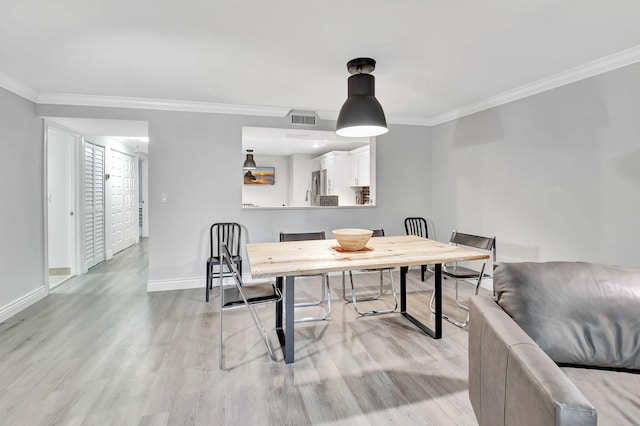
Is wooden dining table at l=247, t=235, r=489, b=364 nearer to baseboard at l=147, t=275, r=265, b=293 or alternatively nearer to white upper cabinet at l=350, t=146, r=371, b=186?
baseboard at l=147, t=275, r=265, b=293

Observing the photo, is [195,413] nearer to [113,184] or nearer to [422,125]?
[422,125]

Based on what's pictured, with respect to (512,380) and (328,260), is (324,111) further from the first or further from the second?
(512,380)

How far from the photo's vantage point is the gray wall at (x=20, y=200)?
3156mm

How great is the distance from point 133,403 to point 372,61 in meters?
2.93

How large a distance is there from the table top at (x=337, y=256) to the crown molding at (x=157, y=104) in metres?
2.13

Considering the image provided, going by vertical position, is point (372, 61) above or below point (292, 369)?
above

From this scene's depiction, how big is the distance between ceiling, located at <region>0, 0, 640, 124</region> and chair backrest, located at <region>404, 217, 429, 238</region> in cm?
190

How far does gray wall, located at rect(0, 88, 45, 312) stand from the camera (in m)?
3.16

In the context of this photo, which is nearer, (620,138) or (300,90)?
(620,138)

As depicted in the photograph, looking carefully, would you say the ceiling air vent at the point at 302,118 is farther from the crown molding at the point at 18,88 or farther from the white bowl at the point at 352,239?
the crown molding at the point at 18,88

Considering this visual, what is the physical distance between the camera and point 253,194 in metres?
9.16

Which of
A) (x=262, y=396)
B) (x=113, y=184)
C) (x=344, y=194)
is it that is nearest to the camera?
(x=262, y=396)

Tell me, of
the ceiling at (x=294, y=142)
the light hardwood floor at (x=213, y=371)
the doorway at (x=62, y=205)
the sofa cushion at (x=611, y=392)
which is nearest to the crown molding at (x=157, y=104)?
the ceiling at (x=294, y=142)

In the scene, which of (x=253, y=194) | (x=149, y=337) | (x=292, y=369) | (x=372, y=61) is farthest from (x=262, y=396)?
(x=253, y=194)
